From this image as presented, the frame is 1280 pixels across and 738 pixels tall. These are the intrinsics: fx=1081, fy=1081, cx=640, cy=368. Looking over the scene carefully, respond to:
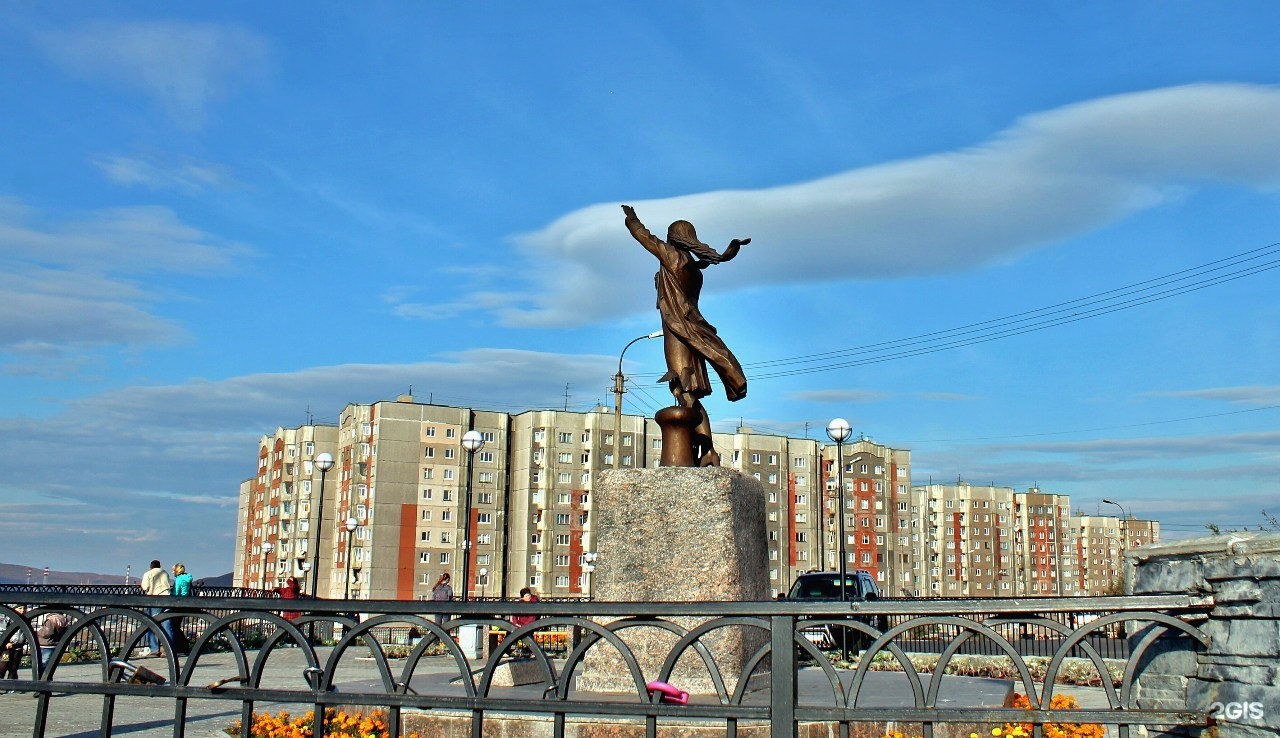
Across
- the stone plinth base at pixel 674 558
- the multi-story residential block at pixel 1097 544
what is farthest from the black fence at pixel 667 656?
the multi-story residential block at pixel 1097 544

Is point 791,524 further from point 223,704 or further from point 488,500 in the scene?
point 223,704

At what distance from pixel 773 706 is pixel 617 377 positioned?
2904 centimetres

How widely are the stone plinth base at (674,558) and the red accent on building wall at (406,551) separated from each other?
255 feet

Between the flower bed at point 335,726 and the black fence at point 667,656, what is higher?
the black fence at point 667,656

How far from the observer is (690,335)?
1034 centimetres

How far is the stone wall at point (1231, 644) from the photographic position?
4.51 metres

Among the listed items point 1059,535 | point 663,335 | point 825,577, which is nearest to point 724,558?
point 663,335

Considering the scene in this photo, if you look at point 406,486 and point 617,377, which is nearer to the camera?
point 617,377

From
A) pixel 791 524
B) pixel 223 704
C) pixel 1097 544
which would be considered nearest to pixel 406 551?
pixel 791 524

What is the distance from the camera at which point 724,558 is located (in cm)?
899

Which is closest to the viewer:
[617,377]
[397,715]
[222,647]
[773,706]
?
[773,706]

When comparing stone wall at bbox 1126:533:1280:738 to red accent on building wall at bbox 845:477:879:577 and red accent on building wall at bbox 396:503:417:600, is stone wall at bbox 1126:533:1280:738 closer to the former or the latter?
red accent on building wall at bbox 396:503:417:600

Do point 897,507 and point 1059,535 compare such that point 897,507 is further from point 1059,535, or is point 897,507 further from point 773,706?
point 773,706

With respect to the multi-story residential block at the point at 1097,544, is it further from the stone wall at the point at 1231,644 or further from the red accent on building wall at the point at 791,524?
the stone wall at the point at 1231,644
